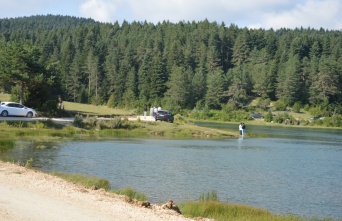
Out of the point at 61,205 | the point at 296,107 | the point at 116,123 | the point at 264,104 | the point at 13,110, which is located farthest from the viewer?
the point at 264,104

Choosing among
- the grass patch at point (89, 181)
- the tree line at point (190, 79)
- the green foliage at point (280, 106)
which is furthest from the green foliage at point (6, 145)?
the green foliage at point (280, 106)

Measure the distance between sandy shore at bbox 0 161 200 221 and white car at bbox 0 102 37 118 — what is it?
36.1m

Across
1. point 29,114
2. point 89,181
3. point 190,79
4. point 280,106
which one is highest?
point 190,79

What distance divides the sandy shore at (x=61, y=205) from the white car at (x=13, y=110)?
3605 centimetres

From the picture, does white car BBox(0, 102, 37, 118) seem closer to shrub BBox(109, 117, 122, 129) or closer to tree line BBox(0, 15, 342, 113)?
shrub BBox(109, 117, 122, 129)

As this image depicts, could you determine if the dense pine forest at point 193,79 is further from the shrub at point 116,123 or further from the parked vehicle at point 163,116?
the shrub at point 116,123

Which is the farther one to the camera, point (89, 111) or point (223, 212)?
point (89, 111)

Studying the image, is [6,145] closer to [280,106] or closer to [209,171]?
[209,171]

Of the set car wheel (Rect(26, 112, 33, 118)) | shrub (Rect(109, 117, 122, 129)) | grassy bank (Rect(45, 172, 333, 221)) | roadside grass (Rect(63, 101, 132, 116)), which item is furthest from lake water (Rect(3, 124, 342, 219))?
roadside grass (Rect(63, 101, 132, 116))

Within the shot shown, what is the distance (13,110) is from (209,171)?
3106 cm

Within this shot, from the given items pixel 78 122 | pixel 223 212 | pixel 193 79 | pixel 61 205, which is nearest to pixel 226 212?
pixel 223 212

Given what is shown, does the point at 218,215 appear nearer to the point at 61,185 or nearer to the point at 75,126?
the point at 61,185

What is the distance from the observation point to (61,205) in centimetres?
1442

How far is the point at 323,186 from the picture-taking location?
28.1m
